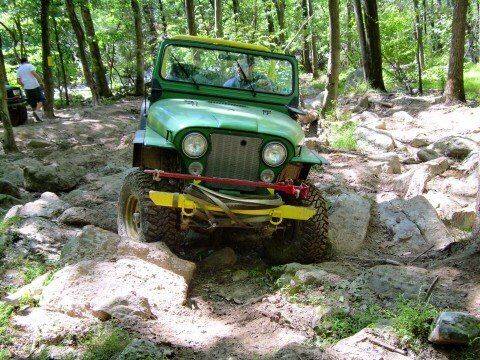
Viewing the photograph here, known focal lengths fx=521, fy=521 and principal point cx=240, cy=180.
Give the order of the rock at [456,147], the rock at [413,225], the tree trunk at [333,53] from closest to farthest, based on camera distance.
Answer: the rock at [413,225] < the rock at [456,147] < the tree trunk at [333,53]

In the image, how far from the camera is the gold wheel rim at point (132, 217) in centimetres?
511

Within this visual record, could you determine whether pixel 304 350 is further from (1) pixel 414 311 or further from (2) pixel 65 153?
(2) pixel 65 153

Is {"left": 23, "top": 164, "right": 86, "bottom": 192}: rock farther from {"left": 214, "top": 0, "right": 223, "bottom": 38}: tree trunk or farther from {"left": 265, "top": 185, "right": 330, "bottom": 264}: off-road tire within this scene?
{"left": 214, "top": 0, "right": 223, "bottom": 38}: tree trunk

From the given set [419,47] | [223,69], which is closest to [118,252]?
[223,69]

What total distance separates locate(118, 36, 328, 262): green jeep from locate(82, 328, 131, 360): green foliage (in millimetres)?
1327

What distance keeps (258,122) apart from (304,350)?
7.49ft

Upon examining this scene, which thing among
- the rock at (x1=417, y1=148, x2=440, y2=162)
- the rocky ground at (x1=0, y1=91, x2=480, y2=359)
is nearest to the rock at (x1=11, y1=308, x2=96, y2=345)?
the rocky ground at (x1=0, y1=91, x2=480, y2=359)

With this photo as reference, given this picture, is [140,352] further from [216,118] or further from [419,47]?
[419,47]

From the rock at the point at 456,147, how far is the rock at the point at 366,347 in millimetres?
5827

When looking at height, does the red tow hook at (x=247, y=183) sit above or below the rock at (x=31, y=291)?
above

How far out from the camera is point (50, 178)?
7977 mm

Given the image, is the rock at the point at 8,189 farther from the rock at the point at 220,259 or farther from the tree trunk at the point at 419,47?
the tree trunk at the point at 419,47

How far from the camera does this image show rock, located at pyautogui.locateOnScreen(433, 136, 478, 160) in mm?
8266

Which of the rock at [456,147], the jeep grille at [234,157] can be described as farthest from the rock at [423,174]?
the jeep grille at [234,157]
